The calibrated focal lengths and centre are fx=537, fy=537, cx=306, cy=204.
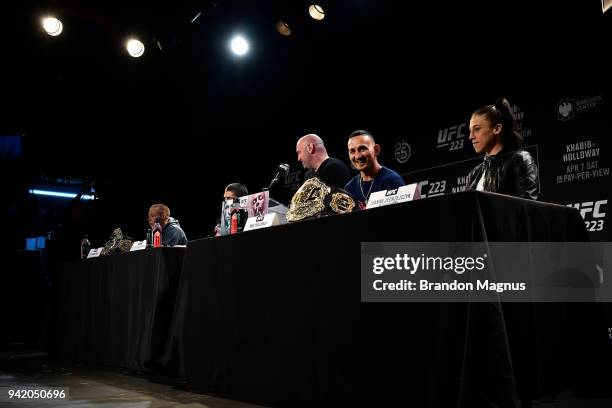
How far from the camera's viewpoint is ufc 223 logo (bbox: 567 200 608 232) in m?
3.49

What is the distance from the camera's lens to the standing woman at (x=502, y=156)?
1942 millimetres

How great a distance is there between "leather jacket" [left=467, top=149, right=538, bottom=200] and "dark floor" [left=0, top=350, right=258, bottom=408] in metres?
1.26

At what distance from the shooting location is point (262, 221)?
2.16m

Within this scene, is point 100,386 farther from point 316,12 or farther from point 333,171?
point 316,12

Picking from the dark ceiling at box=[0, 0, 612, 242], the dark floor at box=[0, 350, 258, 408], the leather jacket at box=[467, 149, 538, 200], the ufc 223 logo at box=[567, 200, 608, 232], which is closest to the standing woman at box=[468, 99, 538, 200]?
the leather jacket at box=[467, 149, 538, 200]

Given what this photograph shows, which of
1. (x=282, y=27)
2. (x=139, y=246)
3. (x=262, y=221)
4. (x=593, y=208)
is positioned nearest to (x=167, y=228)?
(x=139, y=246)

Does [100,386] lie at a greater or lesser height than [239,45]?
lesser

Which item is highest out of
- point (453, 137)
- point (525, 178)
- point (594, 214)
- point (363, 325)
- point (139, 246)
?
point (453, 137)

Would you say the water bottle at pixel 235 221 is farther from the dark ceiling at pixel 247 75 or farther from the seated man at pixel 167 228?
the dark ceiling at pixel 247 75

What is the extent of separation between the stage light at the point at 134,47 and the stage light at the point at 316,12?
1.93 metres

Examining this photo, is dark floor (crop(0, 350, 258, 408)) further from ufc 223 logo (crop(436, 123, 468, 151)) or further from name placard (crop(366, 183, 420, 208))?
ufc 223 logo (crop(436, 123, 468, 151))

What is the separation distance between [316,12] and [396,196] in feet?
12.3

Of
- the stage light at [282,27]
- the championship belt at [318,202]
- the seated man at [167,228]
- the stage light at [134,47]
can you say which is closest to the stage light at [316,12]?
the stage light at [282,27]

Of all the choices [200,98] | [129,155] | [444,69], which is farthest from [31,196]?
[444,69]
